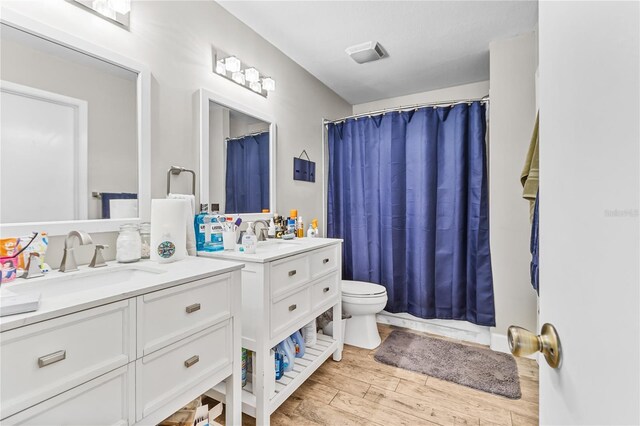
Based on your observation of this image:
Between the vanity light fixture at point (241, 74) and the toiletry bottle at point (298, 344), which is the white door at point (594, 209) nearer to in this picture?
the toiletry bottle at point (298, 344)

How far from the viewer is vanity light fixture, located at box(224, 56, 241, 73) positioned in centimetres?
186

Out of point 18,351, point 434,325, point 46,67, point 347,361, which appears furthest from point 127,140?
point 434,325

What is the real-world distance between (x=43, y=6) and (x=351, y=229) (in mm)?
2441

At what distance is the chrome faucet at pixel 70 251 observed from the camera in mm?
1104

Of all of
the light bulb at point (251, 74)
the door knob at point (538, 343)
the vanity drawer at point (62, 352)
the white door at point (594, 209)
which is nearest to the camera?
the white door at point (594, 209)

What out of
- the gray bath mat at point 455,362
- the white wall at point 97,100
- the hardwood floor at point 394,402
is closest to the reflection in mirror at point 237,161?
the white wall at point 97,100

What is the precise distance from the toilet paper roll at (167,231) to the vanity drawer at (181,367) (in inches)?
16.0

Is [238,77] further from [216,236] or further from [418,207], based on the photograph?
[418,207]

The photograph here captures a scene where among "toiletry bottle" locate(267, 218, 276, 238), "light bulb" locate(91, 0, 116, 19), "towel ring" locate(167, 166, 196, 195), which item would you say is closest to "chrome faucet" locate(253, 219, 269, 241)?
"toiletry bottle" locate(267, 218, 276, 238)

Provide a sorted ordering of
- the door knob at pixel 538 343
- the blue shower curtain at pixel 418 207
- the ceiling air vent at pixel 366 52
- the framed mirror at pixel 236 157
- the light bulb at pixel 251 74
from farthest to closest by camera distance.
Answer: the blue shower curtain at pixel 418 207, the ceiling air vent at pixel 366 52, the light bulb at pixel 251 74, the framed mirror at pixel 236 157, the door knob at pixel 538 343

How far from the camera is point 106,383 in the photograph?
2.76 ft

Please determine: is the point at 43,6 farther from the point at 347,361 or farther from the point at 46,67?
the point at 347,361

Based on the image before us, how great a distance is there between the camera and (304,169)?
106 inches

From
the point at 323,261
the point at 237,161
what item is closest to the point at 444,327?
the point at 323,261
